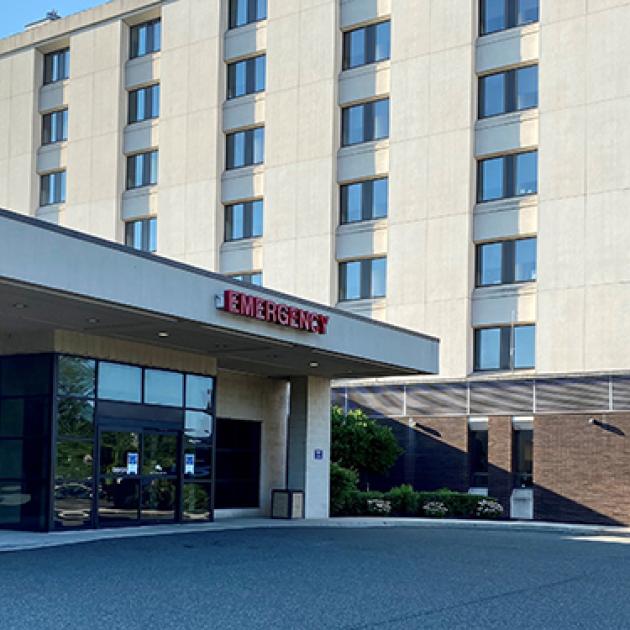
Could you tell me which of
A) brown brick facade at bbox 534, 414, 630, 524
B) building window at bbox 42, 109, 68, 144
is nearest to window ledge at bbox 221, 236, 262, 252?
building window at bbox 42, 109, 68, 144

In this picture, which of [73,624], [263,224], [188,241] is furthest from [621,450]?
[73,624]

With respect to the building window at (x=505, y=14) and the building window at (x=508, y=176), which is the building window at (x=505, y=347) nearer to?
the building window at (x=508, y=176)

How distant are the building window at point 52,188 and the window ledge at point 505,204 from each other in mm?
19431

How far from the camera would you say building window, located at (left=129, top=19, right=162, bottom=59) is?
46.6m

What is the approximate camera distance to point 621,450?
34.5 meters

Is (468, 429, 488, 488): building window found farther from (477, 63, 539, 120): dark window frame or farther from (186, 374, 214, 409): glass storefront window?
(186, 374, 214, 409): glass storefront window

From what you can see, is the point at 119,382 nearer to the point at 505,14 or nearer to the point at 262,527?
the point at 262,527

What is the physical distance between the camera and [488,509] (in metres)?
34.9

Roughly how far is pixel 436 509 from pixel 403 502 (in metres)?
1.08

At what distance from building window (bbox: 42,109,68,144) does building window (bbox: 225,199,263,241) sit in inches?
371

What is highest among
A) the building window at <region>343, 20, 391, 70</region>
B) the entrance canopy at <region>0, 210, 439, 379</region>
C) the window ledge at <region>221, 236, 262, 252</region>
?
the building window at <region>343, 20, 391, 70</region>

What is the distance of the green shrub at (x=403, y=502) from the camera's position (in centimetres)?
3516

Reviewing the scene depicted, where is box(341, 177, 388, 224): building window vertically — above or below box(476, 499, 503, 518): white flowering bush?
above

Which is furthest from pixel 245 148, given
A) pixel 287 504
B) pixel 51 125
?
pixel 287 504
